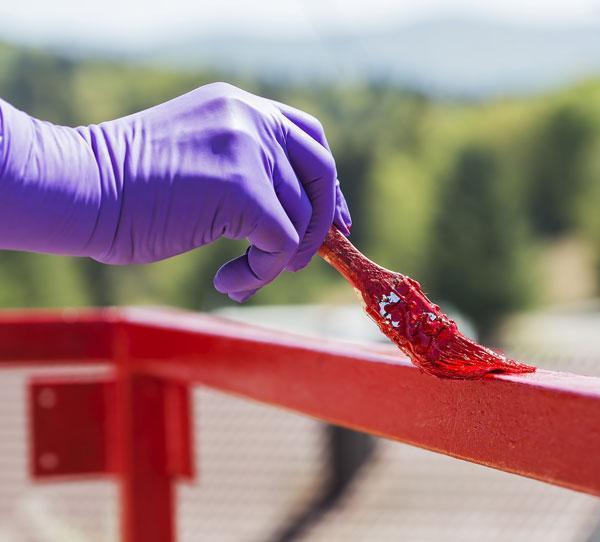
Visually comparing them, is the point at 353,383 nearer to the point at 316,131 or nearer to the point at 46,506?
the point at 316,131

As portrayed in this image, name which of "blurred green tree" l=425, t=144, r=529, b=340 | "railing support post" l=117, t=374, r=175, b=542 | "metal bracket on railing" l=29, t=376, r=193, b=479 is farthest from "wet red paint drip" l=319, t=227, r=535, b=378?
"blurred green tree" l=425, t=144, r=529, b=340

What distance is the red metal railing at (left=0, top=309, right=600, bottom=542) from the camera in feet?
2.98

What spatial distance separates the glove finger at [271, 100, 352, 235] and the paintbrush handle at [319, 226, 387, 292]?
2 centimetres

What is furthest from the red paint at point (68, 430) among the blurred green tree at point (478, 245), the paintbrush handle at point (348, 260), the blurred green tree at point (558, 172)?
the blurred green tree at point (558, 172)

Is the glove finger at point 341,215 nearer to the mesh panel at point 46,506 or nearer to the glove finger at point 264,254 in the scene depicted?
the glove finger at point 264,254

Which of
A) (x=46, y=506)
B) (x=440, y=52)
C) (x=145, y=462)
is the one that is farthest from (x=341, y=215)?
(x=440, y=52)

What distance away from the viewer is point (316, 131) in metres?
1.15

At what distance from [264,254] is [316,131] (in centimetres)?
15

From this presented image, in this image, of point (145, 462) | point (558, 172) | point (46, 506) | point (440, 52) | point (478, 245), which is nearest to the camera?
point (145, 462)

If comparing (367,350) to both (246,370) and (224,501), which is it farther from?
(224,501)

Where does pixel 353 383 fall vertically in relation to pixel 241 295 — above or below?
below

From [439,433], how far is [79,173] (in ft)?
1.45

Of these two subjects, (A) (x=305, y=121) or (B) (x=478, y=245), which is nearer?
(A) (x=305, y=121)

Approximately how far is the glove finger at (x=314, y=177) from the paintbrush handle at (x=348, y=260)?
0.04 ft
